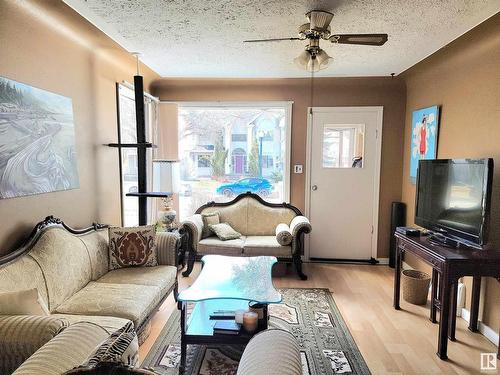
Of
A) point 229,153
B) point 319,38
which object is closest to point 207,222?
point 229,153

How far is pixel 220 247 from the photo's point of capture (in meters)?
3.91

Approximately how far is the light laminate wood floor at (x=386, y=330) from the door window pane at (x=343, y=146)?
1526 mm

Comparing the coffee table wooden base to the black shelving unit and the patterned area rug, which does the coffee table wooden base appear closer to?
the patterned area rug

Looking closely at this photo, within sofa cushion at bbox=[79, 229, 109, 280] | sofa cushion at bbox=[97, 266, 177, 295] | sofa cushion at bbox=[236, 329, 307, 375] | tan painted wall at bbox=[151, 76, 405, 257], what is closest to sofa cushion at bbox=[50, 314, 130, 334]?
sofa cushion at bbox=[97, 266, 177, 295]

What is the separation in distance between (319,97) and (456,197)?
241cm

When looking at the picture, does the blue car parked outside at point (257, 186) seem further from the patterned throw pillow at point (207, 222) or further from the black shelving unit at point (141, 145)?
the black shelving unit at point (141, 145)

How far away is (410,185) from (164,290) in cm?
325

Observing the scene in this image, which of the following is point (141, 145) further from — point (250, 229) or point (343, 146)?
point (343, 146)

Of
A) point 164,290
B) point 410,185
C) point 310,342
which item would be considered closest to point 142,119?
point 164,290

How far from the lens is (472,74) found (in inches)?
118

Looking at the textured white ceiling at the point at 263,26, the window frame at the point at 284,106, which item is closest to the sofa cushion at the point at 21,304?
the textured white ceiling at the point at 263,26

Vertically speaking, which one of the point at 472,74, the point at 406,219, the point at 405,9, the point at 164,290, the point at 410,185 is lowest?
the point at 164,290

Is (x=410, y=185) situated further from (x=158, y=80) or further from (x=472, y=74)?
(x=158, y=80)

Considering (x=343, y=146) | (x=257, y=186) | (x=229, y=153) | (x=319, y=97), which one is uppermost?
(x=319, y=97)
